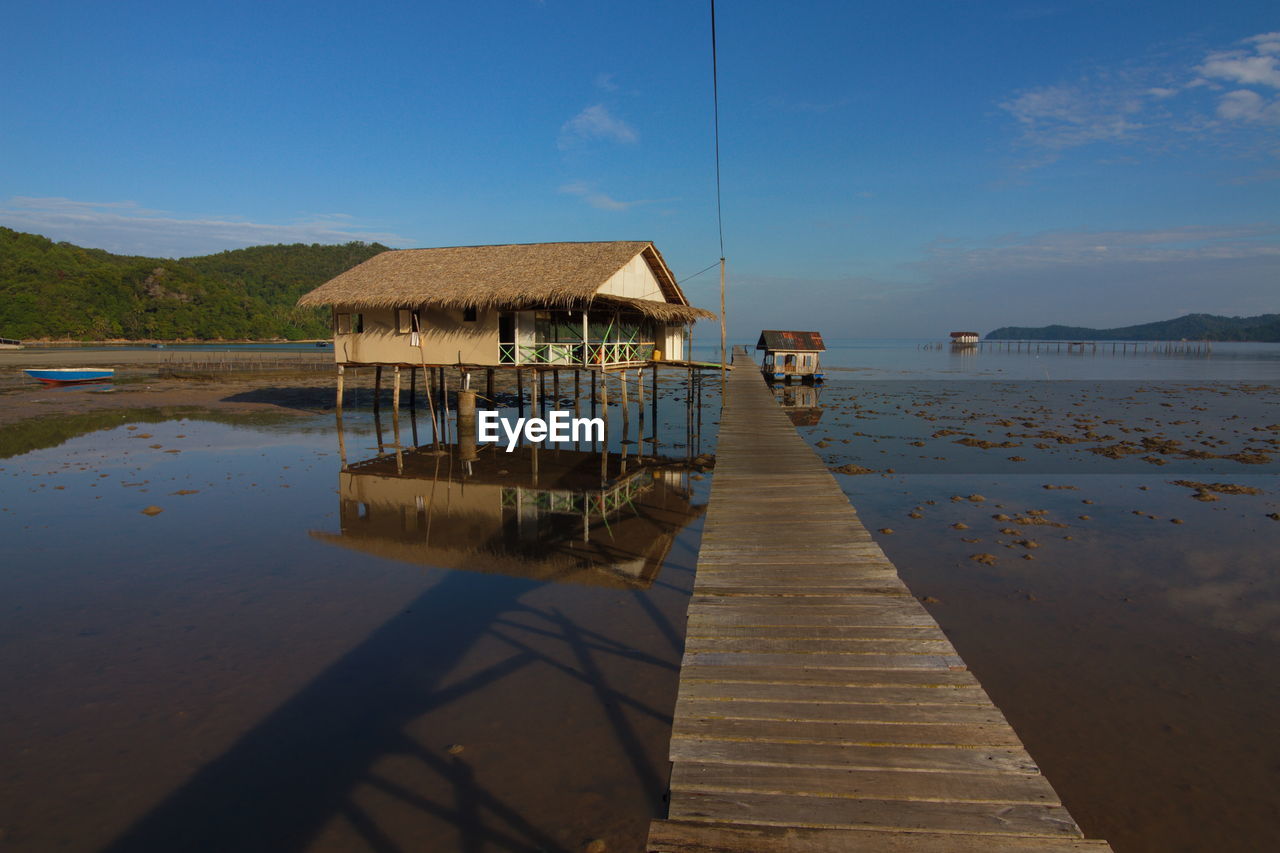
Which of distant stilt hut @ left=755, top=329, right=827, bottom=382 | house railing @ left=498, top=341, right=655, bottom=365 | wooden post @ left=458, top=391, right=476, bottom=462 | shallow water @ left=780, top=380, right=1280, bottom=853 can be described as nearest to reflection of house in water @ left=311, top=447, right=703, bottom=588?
wooden post @ left=458, top=391, right=476, bottom=462

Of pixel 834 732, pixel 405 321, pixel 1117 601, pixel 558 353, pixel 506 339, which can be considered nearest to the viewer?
pixel 834 732

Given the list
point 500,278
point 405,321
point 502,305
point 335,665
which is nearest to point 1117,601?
point 335,665

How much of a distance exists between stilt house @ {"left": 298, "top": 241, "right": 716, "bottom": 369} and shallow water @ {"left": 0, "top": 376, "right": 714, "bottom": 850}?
20.7 ft

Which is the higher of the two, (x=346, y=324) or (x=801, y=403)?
(x=346, y=324)

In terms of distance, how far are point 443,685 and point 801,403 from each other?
34084mm

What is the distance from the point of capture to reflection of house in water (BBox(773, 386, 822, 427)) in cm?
3252

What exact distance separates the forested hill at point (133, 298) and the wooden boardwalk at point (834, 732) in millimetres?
107308

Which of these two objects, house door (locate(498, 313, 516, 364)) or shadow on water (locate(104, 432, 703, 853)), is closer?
shadow on water (locate(104, 432, 703, 853))

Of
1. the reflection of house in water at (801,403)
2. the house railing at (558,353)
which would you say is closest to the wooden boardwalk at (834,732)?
the house railing at (558,353)

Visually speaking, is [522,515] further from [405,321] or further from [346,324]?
[346,324]

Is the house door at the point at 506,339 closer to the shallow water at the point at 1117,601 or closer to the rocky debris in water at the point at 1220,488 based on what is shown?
the shallow water at the point at 1117,601

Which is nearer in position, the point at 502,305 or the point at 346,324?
the point at 502,305

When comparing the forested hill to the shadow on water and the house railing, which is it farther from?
the shadow on water

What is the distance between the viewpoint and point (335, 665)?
8.11 m
